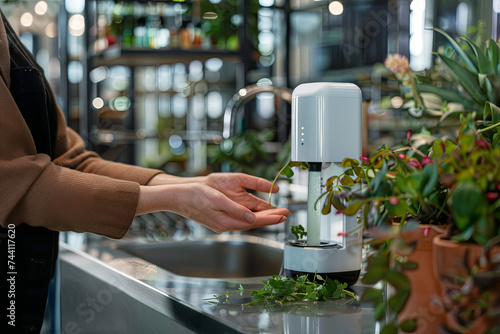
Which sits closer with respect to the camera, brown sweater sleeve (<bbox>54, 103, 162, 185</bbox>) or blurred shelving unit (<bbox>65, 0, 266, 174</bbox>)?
brown sweater sleeve (<bbox>54, 103, 162, 185</bbox>)

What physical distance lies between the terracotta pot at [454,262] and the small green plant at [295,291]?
37 centimetres

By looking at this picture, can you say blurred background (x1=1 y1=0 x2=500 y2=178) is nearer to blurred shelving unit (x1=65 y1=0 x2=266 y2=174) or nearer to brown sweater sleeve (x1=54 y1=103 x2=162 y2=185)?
blurred shelving unit (x1=65 y1=0 x2=266 y2=174)

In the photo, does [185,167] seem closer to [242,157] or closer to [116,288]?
[242,157]

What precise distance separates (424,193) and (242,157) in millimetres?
1554

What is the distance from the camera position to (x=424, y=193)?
679 millimetres

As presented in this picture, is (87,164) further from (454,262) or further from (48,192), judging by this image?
(454,262)

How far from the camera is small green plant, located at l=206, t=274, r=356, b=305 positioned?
1017 millimetres

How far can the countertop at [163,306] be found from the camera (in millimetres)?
913

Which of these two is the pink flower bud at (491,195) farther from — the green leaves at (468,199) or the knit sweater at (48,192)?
the knit sweater at (48,192)

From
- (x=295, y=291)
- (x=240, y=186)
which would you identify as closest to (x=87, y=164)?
(x=240, y=186)

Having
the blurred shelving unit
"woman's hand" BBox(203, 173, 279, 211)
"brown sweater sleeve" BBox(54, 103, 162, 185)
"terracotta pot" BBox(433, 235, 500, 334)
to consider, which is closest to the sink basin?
"brown sweater sleeve" BBox(54, 103, 162, 185)

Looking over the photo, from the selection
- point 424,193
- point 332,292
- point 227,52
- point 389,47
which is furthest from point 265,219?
point 389,47

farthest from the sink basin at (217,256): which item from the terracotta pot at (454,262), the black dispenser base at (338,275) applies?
the terracotta pot at (454,262)

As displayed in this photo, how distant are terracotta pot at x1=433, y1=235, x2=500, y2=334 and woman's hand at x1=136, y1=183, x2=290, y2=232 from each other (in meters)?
0.45
